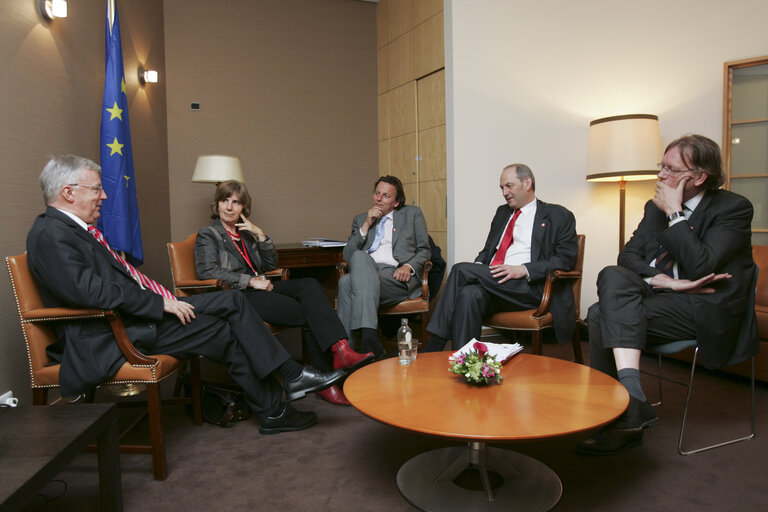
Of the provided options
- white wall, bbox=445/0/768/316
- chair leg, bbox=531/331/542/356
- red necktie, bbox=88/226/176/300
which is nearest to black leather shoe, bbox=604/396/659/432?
chair leg, bbox=531/331/542/356

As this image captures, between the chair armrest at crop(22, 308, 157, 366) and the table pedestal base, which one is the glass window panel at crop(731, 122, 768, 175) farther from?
the chair armrest at crop(22, 308, 157, 366)

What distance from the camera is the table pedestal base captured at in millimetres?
1896

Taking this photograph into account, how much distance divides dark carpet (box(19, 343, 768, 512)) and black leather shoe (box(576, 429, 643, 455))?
0.24ft

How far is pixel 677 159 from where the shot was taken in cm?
252

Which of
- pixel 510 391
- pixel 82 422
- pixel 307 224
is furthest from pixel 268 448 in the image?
pixel 307 224

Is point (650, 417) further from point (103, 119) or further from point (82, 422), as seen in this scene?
point (103, 119)

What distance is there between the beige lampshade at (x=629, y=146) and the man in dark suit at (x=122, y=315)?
8.63 ft

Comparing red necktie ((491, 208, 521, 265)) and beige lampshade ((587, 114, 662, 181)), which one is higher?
beige lampshade ((587, 114, 662, 181))

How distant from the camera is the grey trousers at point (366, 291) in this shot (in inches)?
132

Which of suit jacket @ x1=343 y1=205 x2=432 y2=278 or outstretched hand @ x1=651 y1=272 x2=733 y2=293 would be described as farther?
suit jacket @ x1=343 y1=205 x2=432 y2=278

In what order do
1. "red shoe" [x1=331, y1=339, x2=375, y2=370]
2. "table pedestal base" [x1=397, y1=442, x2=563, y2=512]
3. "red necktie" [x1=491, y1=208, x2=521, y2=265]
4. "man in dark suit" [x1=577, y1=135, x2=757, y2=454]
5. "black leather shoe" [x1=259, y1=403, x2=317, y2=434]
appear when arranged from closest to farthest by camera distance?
"table pedestal base" [x1=397, y1=442, x2=563, y2=512] → "man in dark suit" [x1=577, y1=135, x2=757, y2=454] → "black leather shoe" [x1=259, y1=403, x2=317, y2=434] → "red shoe" [x1=331, y1=339, x2=375, y2=370] → "red necktie" [x1=491, y1=208, x2=521, y2=265]

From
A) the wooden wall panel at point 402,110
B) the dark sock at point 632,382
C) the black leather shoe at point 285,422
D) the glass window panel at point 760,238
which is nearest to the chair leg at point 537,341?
the dark sock at point 632,382

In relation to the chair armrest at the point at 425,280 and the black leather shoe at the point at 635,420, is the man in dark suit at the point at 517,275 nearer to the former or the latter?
the chair armrest at the point at 425,280

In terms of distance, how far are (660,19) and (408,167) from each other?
Result: 2488mm
